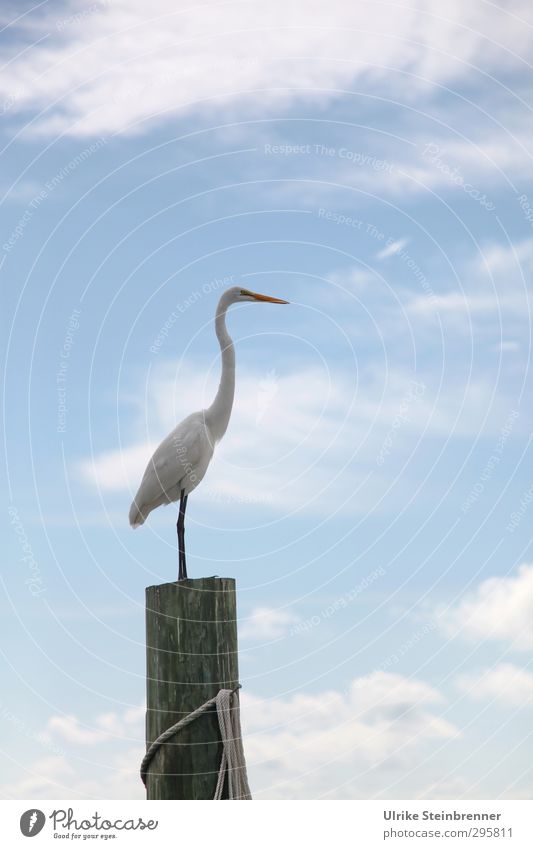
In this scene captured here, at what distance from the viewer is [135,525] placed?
8.16 m

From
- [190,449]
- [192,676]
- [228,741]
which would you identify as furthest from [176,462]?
[228,741]

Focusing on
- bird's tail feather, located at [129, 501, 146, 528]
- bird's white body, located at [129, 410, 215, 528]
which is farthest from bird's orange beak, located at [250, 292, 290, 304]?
bird's tail feather, located at [129, 501, 146, 528]

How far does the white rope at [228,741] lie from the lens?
427 centimetres

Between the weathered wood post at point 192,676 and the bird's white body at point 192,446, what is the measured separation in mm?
3338

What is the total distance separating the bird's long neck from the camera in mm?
7443

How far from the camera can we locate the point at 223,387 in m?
7.54

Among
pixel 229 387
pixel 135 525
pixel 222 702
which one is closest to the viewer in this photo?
pixel 222 702

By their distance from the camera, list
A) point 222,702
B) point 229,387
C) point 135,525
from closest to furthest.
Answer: point 222,702 < point 229,387 < point 135,525

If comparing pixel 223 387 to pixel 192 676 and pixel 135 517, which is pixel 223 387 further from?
pixel 192 676

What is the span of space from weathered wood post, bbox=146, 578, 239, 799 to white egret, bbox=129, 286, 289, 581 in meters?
3.09

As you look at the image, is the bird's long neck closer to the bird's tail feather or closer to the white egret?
the white egret
